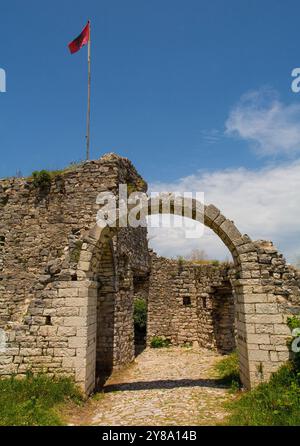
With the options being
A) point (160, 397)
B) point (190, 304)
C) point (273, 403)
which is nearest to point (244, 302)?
point (273, 403)

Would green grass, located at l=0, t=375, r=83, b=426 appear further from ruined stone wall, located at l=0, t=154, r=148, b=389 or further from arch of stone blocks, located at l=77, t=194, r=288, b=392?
ruined stone wall, located at l=0, t=154, r=148, b=389

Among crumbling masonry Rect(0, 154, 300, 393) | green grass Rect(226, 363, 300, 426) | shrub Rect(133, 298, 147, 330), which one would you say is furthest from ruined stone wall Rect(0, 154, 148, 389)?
shrub Rect(133, 298, 147, 330)

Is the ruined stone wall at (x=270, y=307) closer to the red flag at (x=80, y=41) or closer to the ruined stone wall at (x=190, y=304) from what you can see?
the ruined stone wall at (x=190, y=304)

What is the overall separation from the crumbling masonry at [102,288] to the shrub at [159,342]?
237mm

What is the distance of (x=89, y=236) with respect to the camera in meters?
6.69

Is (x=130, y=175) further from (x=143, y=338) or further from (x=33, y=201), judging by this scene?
(x=143, y=338)

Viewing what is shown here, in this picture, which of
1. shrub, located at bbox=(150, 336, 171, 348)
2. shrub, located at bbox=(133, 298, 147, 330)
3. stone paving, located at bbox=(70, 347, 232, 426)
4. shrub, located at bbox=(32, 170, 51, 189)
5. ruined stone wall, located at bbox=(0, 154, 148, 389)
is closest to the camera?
stone paving, located at bbox=(70, 347, 232, 426)

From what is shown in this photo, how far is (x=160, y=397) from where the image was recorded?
6434 millimetres

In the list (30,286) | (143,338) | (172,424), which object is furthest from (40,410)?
(143,338)

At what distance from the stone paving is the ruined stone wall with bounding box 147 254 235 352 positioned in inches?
111

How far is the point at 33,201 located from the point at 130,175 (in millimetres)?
3425

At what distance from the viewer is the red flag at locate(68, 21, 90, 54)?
12.9m

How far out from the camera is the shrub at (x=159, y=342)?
14.0 m

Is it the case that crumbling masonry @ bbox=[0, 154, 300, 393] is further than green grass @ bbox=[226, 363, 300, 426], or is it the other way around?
crumbling masonry @ bbox=[0, 154, 300, 393]
